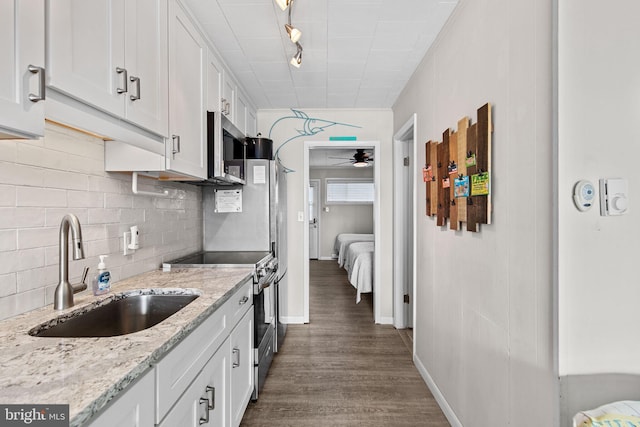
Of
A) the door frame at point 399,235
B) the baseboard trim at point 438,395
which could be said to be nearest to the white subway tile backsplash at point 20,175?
the baseboard trim at point 438,395

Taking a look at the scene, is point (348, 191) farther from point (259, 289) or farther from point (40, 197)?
point (40, 197)

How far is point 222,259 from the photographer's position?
260cm

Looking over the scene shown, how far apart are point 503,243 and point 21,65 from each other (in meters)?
1.73

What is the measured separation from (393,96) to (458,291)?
225 centimetres

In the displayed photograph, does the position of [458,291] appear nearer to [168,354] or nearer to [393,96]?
[168,354]

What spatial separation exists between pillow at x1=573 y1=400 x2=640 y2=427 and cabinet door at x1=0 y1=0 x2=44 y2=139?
168cm

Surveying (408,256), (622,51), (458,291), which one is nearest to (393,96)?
(408,256)

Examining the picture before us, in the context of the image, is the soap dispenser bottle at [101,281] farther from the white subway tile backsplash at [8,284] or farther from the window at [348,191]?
the window at [348,191]

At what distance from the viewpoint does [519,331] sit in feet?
4.42

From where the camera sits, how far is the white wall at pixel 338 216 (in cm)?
902

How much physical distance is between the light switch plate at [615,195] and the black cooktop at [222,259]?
1.82 meters

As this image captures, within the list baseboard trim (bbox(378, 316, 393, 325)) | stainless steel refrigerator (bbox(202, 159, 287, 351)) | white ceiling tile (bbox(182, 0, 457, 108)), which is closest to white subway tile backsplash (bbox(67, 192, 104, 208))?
white ceiling tile (bbox(182, 0, 457, 108))

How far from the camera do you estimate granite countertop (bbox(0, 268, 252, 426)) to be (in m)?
0.72

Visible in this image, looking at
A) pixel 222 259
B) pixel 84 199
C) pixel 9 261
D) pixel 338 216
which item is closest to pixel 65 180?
pixel 84 199
